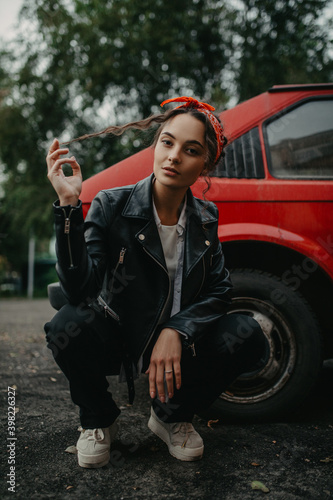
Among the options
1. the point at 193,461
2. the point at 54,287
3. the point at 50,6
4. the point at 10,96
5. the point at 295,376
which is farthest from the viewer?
the point at 10,96

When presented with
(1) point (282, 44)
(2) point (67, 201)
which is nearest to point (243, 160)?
(2) point (67, 201)

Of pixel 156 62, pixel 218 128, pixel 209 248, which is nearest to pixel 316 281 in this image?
pixel 209 248

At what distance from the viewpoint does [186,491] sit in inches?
64.2

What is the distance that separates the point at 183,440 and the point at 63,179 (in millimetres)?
1273

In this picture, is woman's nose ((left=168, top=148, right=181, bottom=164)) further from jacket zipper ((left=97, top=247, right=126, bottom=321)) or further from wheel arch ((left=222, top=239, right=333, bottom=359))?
wheel arch ((left=222, top=239, right=333, bottom=359))

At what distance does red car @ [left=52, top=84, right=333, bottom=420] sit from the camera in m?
2.30

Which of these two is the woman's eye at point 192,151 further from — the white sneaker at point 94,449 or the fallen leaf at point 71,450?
the fallen leaf at point 71,450

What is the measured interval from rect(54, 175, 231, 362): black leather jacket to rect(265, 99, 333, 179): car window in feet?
2.69

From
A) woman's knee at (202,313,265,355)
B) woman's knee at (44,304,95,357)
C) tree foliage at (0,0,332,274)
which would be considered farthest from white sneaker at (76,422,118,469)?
tree foliage at (0,0,332,274)

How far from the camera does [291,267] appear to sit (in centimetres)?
242

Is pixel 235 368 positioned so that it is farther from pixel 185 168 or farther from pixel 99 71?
pixel 99 71

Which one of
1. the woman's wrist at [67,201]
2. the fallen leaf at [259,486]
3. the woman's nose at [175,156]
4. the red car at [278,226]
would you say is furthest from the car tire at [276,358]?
the woman's wrist at [67,201]

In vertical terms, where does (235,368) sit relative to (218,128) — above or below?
below

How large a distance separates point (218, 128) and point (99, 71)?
313 inches
